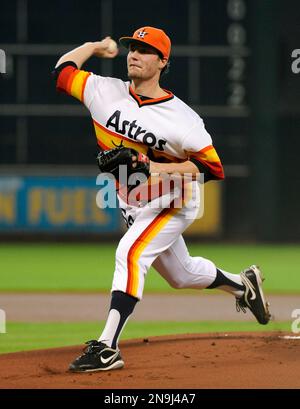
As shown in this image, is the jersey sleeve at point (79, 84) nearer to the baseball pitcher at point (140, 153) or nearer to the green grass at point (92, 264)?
the baseball pitcher at point (140, 153)

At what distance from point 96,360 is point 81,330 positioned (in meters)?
2.30

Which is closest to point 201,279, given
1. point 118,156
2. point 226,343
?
point 226,343

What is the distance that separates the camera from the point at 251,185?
1662 centimetres

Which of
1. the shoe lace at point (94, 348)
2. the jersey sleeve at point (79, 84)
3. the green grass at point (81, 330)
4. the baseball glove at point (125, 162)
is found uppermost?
the jersey sleeve at point (79, 84)

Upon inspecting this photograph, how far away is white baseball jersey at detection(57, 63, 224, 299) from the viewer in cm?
576

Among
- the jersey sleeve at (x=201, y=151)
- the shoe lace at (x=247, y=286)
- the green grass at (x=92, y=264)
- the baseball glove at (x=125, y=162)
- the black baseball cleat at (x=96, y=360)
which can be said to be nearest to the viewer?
the black baseball cleat at (x=96, y=360)

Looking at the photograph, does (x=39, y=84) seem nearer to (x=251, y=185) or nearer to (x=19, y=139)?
(x=19, y=139)

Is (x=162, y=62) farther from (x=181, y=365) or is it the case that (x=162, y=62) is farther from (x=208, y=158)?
(x=181, y=365)

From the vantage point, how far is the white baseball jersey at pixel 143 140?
5762 millimetres

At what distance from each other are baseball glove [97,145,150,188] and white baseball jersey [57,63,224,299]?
0.18 m

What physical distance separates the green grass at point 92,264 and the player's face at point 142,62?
5.09 meters

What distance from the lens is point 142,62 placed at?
5.86 m

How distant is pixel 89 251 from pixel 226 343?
935 cm

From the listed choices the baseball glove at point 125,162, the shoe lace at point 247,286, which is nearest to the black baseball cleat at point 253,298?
the shoe lace at point 247,286
